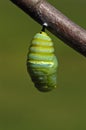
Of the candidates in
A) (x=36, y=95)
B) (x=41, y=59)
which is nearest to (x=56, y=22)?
(x=41, y=59)

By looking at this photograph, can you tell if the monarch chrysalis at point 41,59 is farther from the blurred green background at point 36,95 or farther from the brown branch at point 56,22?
the blurred green background at point 36,95

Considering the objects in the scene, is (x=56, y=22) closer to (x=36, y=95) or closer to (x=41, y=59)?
(x=41, y=59)

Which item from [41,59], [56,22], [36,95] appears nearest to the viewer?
[56,22]

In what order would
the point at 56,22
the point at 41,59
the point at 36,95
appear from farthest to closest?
the point at 36,95
the point at 41,59
the point at 56,22

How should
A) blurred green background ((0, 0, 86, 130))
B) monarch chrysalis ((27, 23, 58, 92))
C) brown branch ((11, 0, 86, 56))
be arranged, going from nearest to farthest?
brown branch ((11, 0, 86, 56)) < monarch chrysalis ((27, 23, 58, 92)) < blurred green background ((0, 0, 86, 130))

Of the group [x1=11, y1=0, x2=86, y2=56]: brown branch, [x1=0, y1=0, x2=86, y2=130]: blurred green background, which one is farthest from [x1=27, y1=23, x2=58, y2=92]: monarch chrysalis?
[x1=0, y1=0, x2=86, y2=130]: blurred green background

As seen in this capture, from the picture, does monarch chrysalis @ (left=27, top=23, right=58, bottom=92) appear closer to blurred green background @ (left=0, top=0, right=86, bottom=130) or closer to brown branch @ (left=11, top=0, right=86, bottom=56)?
brown branch @ (left=11, top=0, right=86, bottom=56)

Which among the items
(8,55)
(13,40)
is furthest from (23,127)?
(13,40)
